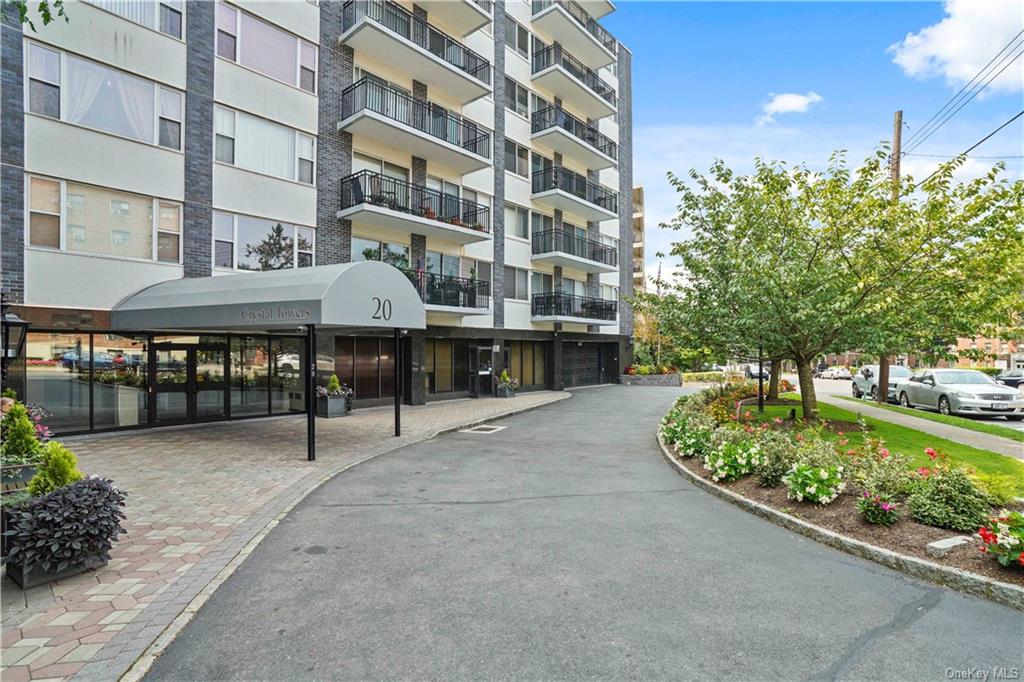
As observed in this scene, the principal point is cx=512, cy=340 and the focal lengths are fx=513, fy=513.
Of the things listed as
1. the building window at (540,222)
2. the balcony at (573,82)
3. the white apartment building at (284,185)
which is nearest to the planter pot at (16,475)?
the white apartment building at (284,185)

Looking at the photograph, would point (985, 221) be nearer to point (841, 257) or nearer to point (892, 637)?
point (841, 257)

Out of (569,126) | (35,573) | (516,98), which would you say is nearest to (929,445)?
(35,573)

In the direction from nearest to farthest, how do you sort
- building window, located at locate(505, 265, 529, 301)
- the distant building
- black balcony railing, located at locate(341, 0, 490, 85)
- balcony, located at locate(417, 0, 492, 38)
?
black balcony railing, located at locate(341, 0, 490, 85) < balcony, located at locate(417, 0, 492, 38) < building window, located at locate(505, 265, 529, 301) < the distant building

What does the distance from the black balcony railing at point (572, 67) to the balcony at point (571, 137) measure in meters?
1.73

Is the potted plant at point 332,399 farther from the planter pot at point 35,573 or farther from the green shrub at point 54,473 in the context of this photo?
the planter pot at point 35,573

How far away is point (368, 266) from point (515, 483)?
5021 mm

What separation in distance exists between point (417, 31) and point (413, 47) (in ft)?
7.76

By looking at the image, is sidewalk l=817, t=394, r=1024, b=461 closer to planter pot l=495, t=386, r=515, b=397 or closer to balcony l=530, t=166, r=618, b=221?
planter pot l=495, t=386, r=515, b=397

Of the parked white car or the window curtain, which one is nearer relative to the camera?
the window curtain

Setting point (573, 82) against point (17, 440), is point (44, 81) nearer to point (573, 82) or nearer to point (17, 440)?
point (17, 440)

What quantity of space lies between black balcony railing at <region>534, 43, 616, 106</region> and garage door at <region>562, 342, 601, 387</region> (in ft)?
43.9

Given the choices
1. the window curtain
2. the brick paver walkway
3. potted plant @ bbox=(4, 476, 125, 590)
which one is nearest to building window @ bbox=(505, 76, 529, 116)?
the window curtain

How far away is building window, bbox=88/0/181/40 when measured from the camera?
11.7 meters

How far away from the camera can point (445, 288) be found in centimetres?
1839
